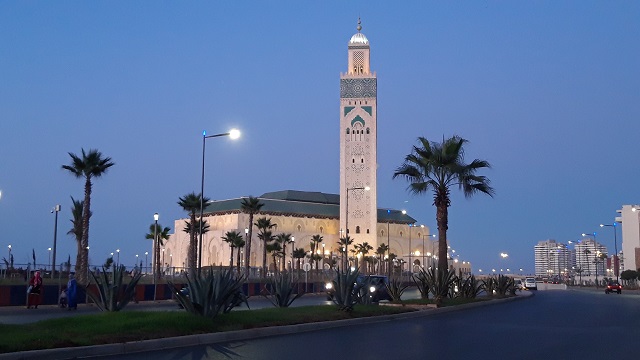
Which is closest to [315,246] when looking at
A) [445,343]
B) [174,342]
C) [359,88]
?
[359,88]

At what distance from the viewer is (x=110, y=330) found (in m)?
14.3

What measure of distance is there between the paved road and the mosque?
94.4 meters

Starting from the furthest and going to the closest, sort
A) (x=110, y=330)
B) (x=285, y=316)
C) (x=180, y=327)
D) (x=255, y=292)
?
(x=255, y=292) < (x=285, y=316) < (x=180, y=327) < (x=110, y=330)

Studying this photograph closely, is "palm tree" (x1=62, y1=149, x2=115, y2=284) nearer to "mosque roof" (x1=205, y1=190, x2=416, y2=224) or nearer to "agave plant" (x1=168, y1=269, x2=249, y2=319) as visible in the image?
"agave plant" (x1=168, y1=269, x2=249, y2=319)

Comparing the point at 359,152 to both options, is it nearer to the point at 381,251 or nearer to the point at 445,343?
the point at 381,251

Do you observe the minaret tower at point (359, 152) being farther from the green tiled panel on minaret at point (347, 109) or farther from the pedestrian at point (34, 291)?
the pedestrian at point (34, 291)

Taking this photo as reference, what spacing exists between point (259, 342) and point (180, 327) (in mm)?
1651

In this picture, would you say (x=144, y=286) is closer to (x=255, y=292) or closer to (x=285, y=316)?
(x=255, y=292)

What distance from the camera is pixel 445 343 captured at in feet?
49.6

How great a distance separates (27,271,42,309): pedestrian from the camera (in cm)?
2981

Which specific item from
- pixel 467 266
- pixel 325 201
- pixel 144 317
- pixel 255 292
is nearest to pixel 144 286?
pixel 255 292

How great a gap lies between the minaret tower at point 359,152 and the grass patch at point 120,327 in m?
104

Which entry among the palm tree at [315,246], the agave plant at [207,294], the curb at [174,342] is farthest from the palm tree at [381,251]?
the agave plant at [207,294]

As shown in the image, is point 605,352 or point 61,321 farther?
point 61,321
